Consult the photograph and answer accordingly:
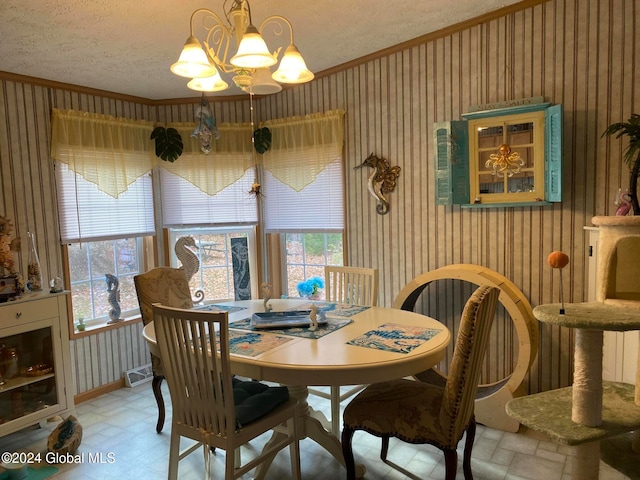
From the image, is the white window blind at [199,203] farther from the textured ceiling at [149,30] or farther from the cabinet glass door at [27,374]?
the cabinet glass door at [27,374]

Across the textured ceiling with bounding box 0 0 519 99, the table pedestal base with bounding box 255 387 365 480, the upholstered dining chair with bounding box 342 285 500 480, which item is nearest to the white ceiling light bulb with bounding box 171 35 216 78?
the textured ceiling with bounding box 0 0 519 99

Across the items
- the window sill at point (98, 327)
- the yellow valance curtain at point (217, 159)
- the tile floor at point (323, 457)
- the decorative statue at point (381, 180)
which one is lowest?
the tile floor at point (323, 457)

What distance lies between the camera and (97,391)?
3.60 metres

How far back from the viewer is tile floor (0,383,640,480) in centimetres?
234

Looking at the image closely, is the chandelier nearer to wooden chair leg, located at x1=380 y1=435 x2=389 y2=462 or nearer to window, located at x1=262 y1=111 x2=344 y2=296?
window, located at x1=262 y1=111 x2=344 y2=296

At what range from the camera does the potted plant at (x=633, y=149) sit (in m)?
2.26

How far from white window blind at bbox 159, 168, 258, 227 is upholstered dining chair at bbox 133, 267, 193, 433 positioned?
1.02 m

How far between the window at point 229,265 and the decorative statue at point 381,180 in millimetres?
1332

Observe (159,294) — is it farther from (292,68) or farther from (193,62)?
(292,68)

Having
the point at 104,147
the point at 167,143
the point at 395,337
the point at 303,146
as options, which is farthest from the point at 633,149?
the point at 104,147

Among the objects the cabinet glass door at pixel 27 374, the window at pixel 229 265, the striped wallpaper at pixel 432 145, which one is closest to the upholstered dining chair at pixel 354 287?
the striped wallpaper at pixel 432 145

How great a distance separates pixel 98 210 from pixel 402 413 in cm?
290

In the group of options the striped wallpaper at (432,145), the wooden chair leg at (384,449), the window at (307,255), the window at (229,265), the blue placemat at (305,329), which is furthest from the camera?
the window at (229,265)

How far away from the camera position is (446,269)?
301cm
